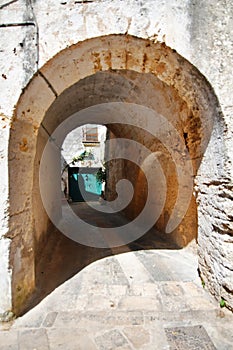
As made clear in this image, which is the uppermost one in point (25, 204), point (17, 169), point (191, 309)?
point (17, 169)

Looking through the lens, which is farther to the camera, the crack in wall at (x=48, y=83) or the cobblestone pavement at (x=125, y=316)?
the crack in wall at (x=48, y=83)

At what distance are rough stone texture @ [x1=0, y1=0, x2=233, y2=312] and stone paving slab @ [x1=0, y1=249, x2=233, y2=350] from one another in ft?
0.86

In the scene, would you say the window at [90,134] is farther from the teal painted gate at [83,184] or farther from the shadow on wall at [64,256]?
the shadow on wall at [64,256]

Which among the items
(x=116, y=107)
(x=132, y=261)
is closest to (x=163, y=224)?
(x=132, y=261)

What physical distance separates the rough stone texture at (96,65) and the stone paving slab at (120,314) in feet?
0.86

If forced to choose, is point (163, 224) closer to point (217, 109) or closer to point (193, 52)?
point (217, 109)

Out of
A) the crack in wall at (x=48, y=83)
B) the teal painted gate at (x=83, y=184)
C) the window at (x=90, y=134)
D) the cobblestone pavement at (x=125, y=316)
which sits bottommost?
the cobblestone pavement at (x=125, y=316)

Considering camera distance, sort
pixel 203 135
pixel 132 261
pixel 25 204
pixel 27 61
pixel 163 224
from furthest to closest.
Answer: pixel 163 224 → pixel 132 261 → pixel 203 135 → pixel 25 204 → pixel 27 61

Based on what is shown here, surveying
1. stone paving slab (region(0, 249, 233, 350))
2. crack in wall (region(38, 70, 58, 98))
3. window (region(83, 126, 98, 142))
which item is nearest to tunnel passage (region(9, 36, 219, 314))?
crack in wall (region(38, 70, 58, 98))

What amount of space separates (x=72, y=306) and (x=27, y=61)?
240 cm

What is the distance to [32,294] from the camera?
2.27 metres

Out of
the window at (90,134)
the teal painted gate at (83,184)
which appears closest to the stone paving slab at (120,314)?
the teal painted gate at (83,184)

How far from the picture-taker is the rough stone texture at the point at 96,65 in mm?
1892

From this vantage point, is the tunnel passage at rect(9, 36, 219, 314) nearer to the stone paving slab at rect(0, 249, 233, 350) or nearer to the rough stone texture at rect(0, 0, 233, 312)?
the rough stone texture at rect(0, 0, 233, 312)
